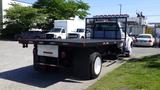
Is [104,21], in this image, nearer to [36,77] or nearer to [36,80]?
[36,77]

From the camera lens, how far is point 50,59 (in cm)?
1077

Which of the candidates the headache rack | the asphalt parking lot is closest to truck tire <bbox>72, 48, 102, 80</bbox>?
the asphalt parking lot

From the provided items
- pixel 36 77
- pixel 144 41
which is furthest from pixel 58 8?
pixel 36 77

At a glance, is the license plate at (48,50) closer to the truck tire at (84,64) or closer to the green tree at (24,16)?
the truck tire at (84,64)

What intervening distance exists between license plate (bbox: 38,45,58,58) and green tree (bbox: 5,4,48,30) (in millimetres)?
32595

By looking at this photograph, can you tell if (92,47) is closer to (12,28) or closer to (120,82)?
(120,82)

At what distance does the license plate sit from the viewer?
34.0ft

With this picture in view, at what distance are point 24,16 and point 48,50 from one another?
33203 mm

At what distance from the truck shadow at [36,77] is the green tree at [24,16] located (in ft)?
102

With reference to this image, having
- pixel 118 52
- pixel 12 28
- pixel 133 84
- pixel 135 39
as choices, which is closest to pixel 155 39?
pixel 135 39

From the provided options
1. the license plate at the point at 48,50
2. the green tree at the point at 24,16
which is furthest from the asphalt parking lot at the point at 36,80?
the green tree at the point at 24,16

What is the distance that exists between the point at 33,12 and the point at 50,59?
33.2 metres

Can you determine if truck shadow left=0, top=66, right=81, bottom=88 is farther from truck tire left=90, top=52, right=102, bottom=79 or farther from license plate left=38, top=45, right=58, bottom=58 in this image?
license plate left=38, top=45, right=58, bottom=58

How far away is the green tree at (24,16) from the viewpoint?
42.8 meters
